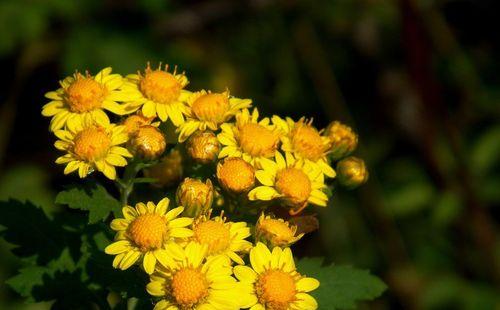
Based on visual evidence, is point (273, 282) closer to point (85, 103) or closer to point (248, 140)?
point (248, 140)

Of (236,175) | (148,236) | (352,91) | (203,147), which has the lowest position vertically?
(148,236)

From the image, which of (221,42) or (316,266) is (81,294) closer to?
(316,266)

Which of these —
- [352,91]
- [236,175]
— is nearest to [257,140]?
[236,175]

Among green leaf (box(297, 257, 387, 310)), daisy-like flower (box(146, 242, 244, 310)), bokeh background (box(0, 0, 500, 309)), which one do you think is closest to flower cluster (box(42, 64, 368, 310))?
daisy-like flower (box(146, 242, 244, 310))

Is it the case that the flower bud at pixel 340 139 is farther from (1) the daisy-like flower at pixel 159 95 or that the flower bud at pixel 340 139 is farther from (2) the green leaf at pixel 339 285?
(1) the daisy-like flower at pixel 159 95

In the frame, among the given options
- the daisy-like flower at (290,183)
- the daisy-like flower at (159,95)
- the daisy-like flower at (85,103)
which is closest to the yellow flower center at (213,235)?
the daisy-like flower at (290,183)

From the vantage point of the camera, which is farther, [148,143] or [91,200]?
[148,143]
